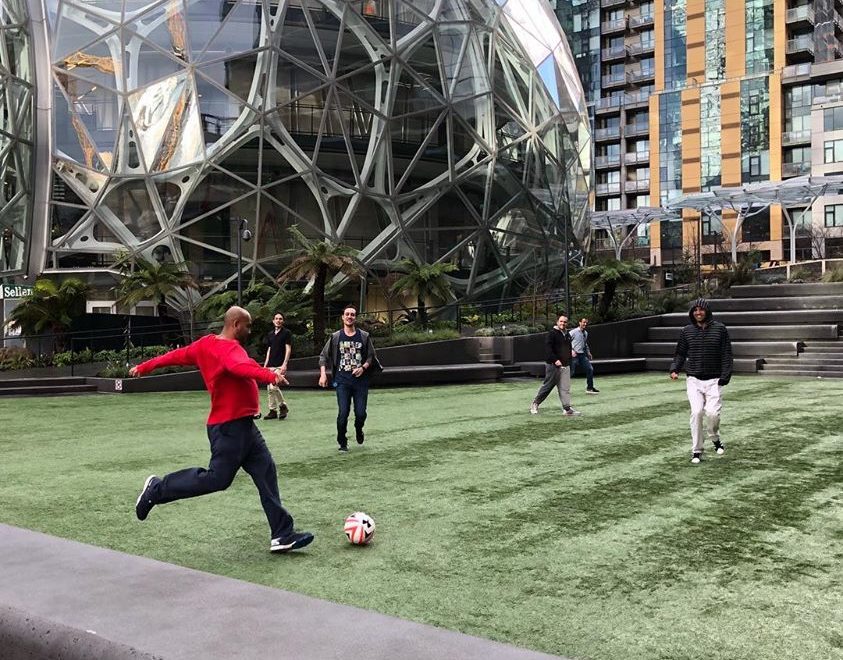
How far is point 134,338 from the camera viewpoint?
27.6 m

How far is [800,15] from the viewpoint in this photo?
3004 inches

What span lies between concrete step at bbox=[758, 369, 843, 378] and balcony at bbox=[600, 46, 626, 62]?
75045 millimetres

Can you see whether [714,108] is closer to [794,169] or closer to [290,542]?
[794,169]

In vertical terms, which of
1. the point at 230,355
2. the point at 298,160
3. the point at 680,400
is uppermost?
the point at 298,160

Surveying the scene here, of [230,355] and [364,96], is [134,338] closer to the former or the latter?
[364,96]

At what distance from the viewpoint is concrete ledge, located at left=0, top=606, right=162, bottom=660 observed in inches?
129

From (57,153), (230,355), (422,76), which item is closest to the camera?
(230,355)

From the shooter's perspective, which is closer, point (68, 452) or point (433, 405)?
point (68, 452)

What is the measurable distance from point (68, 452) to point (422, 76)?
79.6 feet

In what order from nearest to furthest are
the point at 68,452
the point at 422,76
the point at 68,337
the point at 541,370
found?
1. the point at 68,452
2. the point at 541,370
3. the point at 68,337
4. the point at 422,76

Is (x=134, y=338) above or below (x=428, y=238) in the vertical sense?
below

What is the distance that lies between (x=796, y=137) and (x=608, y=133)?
2117 cm

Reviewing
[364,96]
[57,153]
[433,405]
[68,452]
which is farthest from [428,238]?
[68,452]

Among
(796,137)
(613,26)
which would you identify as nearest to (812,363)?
(796,137)
